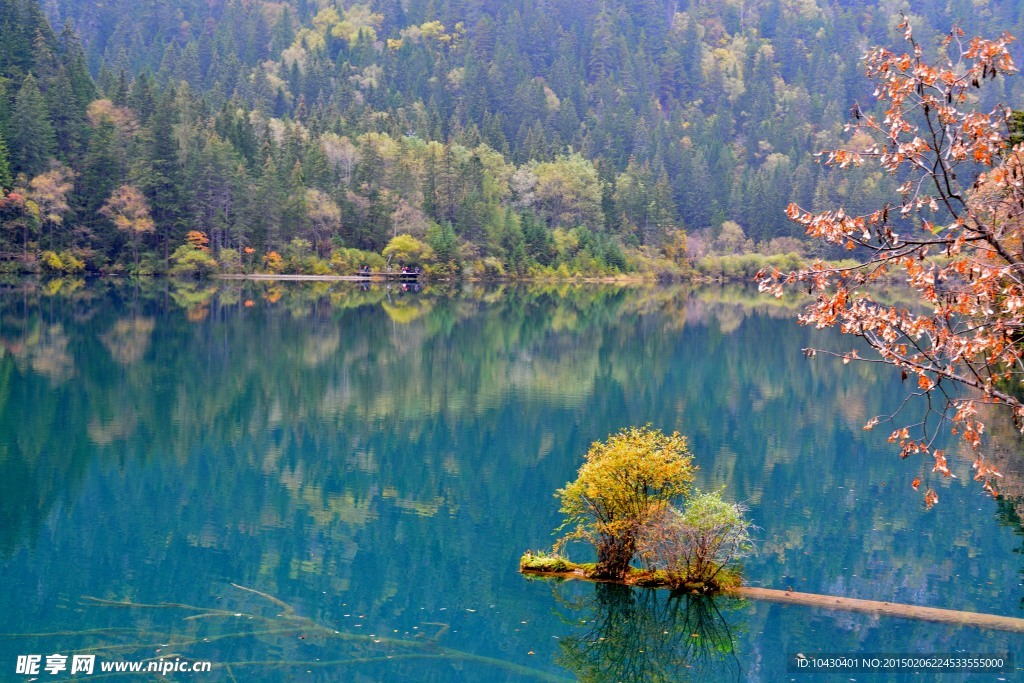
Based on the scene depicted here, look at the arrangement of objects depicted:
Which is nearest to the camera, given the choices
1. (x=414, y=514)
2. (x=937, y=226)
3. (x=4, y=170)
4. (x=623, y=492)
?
(x=937, y=226)

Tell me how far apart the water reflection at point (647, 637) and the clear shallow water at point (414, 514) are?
40 millimetres

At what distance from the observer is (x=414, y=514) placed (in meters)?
19.3

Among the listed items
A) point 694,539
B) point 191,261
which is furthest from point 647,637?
point 191,261

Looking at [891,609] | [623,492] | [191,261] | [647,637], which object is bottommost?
[647,637]

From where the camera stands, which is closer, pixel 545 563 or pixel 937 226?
pixel 937 226

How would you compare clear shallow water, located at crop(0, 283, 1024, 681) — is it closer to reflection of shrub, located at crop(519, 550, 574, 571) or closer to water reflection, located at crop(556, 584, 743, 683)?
water reflection, located at crop(556, 584, 743, 683)

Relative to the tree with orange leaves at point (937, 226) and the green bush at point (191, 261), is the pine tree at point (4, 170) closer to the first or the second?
the green bush at point (191, 261)

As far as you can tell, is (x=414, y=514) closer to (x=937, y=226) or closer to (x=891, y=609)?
(x=891, y=609)

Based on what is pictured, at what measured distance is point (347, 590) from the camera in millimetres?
15188

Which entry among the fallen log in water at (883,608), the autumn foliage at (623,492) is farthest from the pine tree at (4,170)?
the fallen log in water at (883,608)

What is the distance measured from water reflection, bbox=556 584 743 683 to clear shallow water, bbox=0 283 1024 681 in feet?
0.13

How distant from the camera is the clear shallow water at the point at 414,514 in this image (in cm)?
1340

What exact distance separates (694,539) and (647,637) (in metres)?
1.77

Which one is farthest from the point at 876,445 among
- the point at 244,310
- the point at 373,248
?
the point at 373,248
